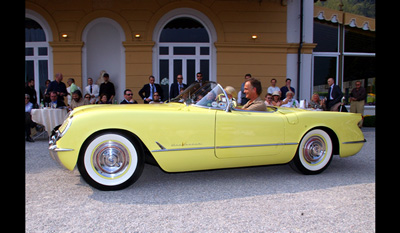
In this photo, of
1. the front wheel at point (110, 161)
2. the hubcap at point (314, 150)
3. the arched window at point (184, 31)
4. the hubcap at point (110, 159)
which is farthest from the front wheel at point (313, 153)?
the arched window at point (184, 31)

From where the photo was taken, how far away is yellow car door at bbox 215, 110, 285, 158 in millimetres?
3959

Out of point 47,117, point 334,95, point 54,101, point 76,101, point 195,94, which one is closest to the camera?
point 195,94

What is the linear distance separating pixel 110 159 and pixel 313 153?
2912 mm

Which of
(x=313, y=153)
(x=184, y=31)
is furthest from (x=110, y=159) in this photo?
(x=184, y=31)

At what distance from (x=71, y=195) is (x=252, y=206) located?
2.09 metres

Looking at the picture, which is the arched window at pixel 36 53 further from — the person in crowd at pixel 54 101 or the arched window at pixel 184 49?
the arched window at pixel 184 49

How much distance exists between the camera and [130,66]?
1159 centimetres

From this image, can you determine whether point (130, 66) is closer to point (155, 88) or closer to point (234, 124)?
point (155, 88)

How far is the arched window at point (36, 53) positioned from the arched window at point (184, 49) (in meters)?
4.45

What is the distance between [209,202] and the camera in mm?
3363

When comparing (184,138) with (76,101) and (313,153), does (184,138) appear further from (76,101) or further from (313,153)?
(76,101)

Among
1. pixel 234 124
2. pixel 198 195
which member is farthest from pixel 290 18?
pixel 198 195

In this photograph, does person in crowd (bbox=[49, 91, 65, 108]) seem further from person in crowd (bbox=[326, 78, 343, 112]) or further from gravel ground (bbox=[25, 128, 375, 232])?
person in crowd (bbox=[326, 78, 343, 112])
